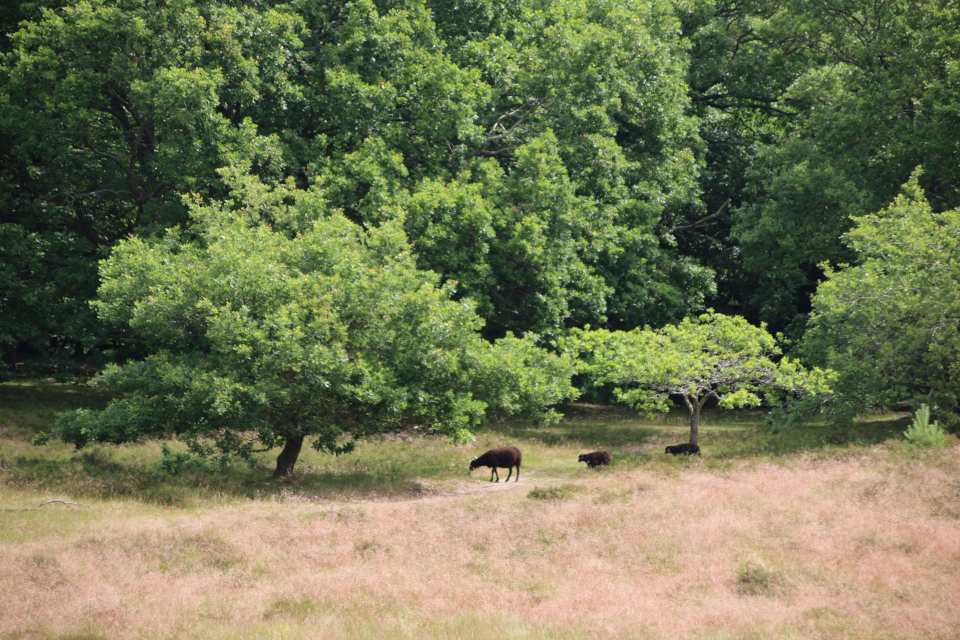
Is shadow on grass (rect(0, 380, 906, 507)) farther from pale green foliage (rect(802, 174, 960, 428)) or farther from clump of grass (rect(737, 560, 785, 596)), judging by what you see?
clump of grass (rect(737, 560, 785, 596))

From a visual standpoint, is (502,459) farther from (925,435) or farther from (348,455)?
(925,435)

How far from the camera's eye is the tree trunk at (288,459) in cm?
2139

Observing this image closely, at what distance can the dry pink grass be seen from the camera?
31.9ft

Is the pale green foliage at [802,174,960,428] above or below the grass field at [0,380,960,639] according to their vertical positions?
above

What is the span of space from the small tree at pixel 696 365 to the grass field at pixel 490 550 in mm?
2536

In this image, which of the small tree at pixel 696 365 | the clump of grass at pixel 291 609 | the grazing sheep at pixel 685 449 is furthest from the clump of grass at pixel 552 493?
the clump of grass at pixel 291 609

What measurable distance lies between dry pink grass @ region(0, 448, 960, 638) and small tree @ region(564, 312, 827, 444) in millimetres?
5899

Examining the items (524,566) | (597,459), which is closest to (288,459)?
(597,459)

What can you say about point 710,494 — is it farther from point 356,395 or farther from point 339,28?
point 339,28

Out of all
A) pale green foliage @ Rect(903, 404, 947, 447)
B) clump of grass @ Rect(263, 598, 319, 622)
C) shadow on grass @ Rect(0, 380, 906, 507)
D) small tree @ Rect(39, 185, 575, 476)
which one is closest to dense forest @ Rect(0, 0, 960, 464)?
small tree @ Rect(39, 185, 575, 476)

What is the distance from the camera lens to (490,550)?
44.2 feet

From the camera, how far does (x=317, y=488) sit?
65.3 feet

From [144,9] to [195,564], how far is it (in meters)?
19.2

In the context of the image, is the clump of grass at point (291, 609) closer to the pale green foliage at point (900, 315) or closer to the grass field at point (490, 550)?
the grass field at point (490, 550)
